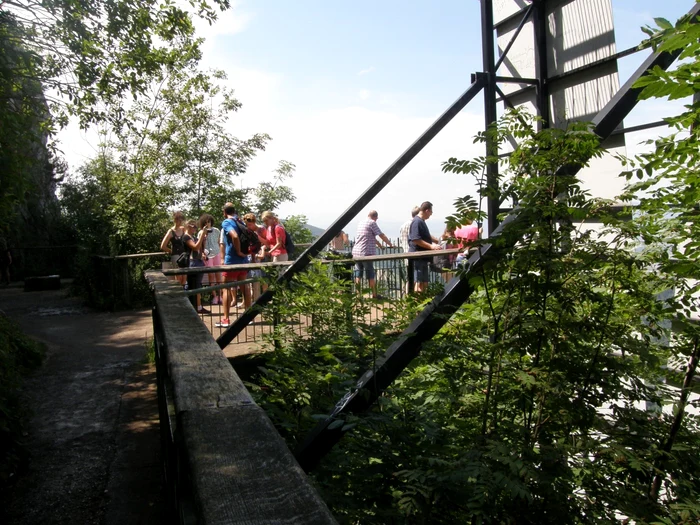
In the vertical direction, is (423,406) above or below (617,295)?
below

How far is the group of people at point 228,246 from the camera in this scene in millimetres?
9617

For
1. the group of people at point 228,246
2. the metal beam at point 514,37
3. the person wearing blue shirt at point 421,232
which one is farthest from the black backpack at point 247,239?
the metal beam at point 514,37

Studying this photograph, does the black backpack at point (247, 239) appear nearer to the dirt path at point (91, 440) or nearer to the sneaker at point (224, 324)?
the sneaker at point (224, 324)

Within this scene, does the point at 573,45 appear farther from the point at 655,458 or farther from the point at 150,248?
the point at 150,248

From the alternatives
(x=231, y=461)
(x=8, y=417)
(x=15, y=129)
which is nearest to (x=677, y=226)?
(x=231, y=461)

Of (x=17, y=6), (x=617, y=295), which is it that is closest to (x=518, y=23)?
(x=617, y=295)

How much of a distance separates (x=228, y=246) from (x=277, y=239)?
1.04 m

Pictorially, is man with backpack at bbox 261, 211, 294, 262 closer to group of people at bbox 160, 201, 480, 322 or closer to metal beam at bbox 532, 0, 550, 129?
group of people at bbox 160, 201, 480, 322

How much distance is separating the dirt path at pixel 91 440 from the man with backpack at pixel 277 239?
8.86 feet

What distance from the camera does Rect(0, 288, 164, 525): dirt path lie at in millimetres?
3771

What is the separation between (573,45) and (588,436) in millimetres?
3060

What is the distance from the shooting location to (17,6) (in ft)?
21.1

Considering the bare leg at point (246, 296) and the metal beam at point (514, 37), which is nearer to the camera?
the metal beam at point (514, 37)

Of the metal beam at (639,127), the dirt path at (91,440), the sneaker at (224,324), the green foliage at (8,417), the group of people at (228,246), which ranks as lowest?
Answer: the dirt path at (91,440)
